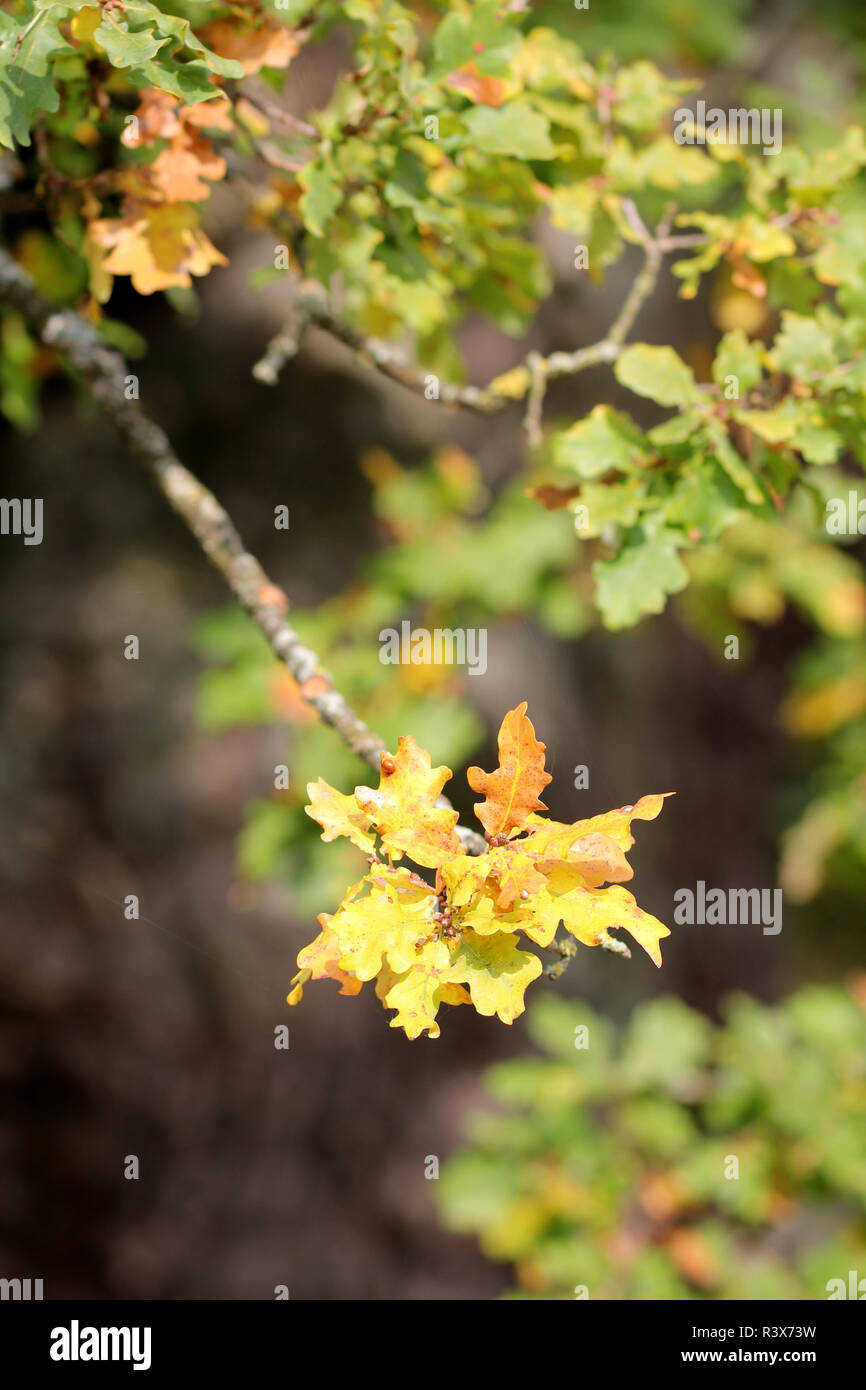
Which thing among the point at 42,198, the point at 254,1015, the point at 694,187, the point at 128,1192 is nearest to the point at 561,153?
the point at 42,198

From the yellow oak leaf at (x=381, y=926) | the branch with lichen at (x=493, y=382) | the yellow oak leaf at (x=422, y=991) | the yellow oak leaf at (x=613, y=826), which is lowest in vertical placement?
the yellow oak leaf at (x=422, y=991)

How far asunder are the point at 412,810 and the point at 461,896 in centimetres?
8

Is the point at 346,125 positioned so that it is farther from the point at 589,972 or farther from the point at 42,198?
the point at 589,972

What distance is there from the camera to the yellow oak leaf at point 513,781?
824mm

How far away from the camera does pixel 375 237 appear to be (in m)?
1.36

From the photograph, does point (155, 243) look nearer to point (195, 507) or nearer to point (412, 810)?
point (195, 507)

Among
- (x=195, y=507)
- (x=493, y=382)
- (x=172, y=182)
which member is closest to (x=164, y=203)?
(x=172, y=182)

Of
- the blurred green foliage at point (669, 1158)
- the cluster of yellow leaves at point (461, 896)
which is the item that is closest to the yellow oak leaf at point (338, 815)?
the cluster of yellow leaves at point (461, 896)

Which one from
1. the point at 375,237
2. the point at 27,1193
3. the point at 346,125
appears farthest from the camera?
the point at 27,1193

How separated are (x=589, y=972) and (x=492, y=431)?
1.65 m

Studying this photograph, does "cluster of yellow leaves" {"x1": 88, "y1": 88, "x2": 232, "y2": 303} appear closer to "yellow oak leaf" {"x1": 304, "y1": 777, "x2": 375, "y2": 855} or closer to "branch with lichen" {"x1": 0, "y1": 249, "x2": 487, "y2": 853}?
"branch with lichen" {"x1": 0, "y1": 249, "x2": 487, "y2": 853}

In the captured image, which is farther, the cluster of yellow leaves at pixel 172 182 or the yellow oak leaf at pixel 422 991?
the cluster of yellow leaves at pixel 172 182

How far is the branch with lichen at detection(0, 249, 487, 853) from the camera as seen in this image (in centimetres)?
105

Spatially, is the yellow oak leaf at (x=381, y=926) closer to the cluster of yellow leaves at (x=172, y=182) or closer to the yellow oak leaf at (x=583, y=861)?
the yellow oak leaf at (x=583, y=861)
